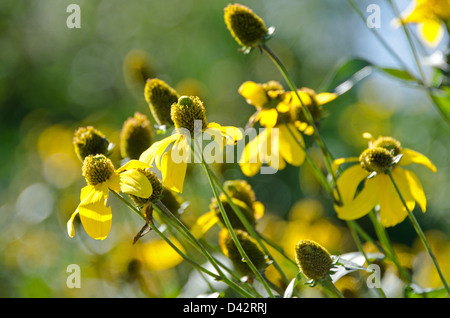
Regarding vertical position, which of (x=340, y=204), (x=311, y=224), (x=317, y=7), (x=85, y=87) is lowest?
(x=340, y=204)

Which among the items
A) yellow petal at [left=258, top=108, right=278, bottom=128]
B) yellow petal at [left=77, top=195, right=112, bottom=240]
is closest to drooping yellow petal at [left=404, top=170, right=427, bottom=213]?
yellow petal at [left=258, top=108, right=278, bottom=128]

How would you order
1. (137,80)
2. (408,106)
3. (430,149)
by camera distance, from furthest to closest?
(408,106), (430,149), (137,80)

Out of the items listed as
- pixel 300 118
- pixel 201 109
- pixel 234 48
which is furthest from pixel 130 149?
pixel 234 48

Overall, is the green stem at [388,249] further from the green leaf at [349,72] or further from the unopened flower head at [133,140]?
the unopened flower head at [133,140]

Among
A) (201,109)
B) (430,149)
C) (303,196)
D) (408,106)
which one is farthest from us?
(408,106)

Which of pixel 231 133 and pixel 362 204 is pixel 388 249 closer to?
pixel 362 204

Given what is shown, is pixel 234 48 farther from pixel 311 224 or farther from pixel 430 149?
pixel 311 224

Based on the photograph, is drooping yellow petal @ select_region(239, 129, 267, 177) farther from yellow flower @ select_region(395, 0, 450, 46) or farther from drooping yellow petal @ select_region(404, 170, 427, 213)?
yellow flower @ select_region(395, 0, 450, 46)

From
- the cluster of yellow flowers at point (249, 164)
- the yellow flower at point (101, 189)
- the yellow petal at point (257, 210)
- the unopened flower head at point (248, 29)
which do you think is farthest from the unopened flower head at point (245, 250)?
the unopened flower head at point (248, 29)
